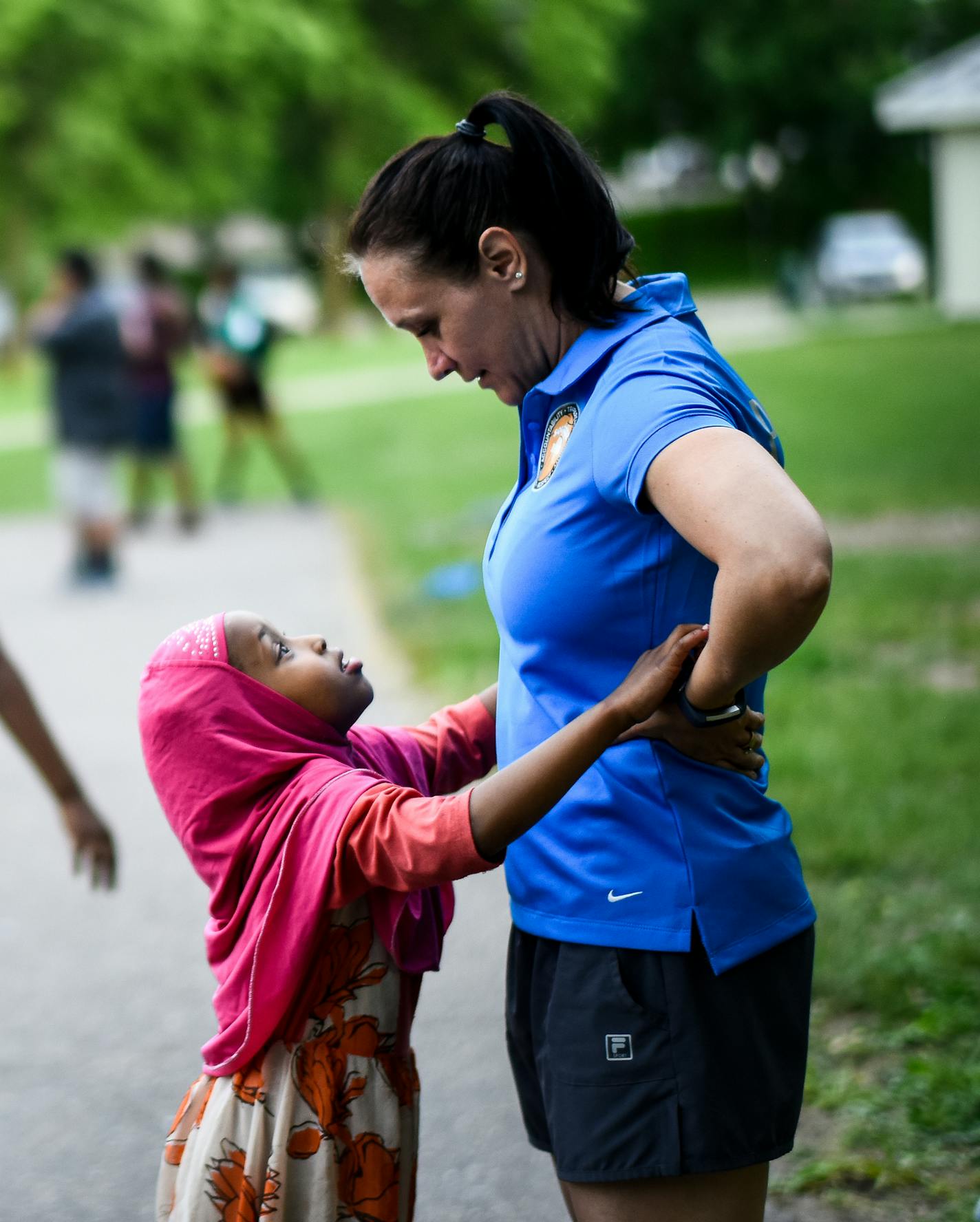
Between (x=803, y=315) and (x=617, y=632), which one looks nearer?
(x=617, y=632)

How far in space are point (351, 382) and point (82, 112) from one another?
16.2 m

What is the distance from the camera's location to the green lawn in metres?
3.53

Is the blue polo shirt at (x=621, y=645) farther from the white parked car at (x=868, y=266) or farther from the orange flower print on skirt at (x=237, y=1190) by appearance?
the white parked car at (x=868, y=266)

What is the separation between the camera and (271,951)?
7.41ft

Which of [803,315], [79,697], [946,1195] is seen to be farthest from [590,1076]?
[803,315]

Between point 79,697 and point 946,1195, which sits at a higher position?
point 946,1195

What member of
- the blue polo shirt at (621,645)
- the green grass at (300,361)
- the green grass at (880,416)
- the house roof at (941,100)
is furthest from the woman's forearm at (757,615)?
the house roof at (941,100)

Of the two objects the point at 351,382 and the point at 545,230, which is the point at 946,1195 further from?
the point at 351,382

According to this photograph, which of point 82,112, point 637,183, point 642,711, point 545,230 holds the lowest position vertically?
point 637,183

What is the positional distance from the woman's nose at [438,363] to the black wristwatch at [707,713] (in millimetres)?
575

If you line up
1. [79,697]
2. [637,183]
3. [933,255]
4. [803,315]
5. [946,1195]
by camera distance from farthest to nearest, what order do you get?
[637,183] → [933,255] → [803,315] → [79,697] → [946,1195]

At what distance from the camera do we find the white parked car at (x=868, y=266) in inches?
1387

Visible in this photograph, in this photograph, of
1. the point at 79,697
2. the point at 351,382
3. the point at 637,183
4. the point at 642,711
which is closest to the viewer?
the point at 642,711

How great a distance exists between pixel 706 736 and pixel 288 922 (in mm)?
654
